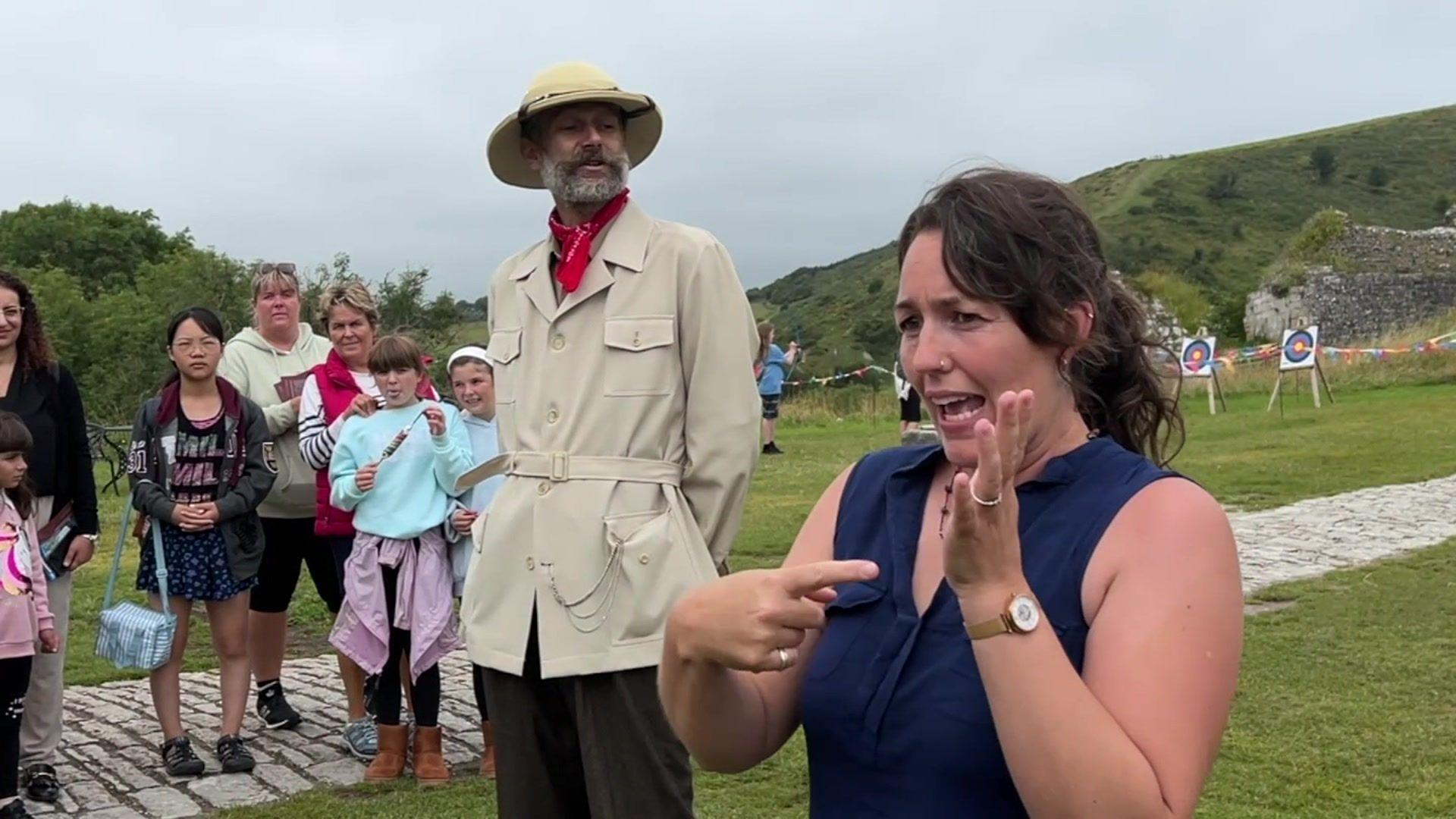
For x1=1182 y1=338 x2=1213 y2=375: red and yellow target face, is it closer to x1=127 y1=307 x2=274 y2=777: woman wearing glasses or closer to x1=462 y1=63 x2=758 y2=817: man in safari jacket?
x1=127 y1=307 x2=274 y2=777: woman wearing glasses

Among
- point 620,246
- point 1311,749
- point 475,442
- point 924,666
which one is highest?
point 620,246

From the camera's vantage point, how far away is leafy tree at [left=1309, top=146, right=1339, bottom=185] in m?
78.6

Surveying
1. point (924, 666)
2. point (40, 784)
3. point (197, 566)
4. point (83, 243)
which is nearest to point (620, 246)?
point (924, 666)

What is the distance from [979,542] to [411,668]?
13.8 ft

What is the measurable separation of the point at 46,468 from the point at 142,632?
0.79 metres

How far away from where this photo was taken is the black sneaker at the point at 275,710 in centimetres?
614

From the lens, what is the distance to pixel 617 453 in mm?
3385

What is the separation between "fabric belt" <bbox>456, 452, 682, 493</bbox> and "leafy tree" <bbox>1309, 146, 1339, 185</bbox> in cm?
8366

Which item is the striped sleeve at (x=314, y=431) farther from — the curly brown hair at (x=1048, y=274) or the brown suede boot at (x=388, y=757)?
the curly brown hair at (x=1048, y=274)

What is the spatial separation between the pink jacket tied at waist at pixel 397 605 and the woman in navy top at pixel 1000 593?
3.51 meters

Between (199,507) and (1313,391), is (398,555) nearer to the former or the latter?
(199,507)

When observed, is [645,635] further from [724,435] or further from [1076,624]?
[1076,624]

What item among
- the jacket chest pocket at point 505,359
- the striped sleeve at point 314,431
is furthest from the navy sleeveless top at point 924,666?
the striped sleeve at point 314,431

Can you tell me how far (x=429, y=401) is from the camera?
5.59 meters
